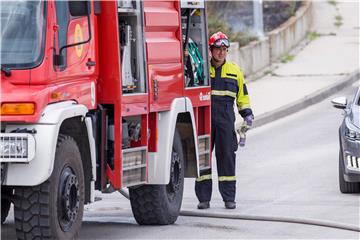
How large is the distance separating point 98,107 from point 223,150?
287 centimetres

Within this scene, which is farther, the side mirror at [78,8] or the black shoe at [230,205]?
the black shoe at [230,205]

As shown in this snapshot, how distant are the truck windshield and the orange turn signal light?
0.36 m

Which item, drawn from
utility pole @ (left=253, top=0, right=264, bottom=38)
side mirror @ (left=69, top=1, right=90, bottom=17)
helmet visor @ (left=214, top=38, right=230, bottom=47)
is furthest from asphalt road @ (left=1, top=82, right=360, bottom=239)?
utility pole @ (left=253, top=0, right=264, bottom=38)

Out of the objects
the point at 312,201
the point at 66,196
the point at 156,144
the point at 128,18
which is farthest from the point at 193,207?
the point at 66,196

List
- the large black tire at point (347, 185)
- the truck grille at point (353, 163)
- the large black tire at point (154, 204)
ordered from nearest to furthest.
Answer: the large black tire at point (154, 204)
the truck grille at point (353, 163)
the large black tire at point (347, 185)

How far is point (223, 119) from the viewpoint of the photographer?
39.2 ft

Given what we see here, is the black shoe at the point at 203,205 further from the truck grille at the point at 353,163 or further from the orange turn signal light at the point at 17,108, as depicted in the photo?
the orange turn signal light at the point at 17,108

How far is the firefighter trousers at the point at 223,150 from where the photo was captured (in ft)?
39.2

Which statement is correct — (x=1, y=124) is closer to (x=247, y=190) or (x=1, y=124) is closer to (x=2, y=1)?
(x=2, y=1)

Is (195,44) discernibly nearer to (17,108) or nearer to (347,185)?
(347,185)

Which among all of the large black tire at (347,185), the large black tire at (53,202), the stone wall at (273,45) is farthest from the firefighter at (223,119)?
the stone wall at (273,45)

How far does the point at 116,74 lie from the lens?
9391 mm

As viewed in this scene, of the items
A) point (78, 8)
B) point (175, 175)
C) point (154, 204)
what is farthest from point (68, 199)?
point (175, 175)

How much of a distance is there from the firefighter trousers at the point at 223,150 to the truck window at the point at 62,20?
3.53 meters
